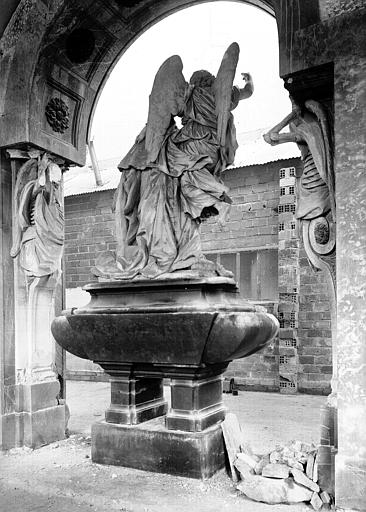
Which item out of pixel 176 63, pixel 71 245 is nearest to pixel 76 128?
pixel 176 63

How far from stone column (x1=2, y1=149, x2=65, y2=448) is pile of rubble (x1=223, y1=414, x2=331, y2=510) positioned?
1.79 m

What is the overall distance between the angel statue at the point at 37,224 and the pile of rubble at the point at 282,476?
7.28ft

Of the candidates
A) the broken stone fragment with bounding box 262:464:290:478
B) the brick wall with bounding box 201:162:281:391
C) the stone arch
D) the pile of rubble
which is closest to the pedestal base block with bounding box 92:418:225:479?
the pile of rubble

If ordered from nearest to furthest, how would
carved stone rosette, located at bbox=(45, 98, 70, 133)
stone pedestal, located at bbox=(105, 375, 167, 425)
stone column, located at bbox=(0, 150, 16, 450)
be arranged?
stone pedestal, located at bbox=(105, 375, 167, 425), stone column, located at bbox=(0, 150, 16, 450), carved stone rosette, located at bbox=(45, 98, 70, 133)

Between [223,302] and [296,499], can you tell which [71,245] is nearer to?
[223,302]

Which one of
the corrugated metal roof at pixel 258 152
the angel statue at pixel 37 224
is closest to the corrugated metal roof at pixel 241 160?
the corrugated metal roof at pixel 258 152

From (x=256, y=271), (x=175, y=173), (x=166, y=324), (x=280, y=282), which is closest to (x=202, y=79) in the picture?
(x=175, y=173)

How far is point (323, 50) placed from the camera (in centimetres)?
324

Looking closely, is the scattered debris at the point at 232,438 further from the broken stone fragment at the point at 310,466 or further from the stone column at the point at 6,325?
the stone column at the point at 6,325

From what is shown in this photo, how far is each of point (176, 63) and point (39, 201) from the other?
1.62 m

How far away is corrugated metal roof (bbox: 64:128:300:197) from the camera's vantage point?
9.09 meters

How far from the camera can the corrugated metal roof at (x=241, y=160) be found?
9.09 m

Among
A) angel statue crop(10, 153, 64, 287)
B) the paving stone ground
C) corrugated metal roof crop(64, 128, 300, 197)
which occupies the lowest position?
the paving stone ground

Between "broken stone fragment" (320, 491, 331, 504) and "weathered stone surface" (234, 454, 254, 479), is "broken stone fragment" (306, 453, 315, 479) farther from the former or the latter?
"weathered stone surface" (234, 454, 254, 479)
